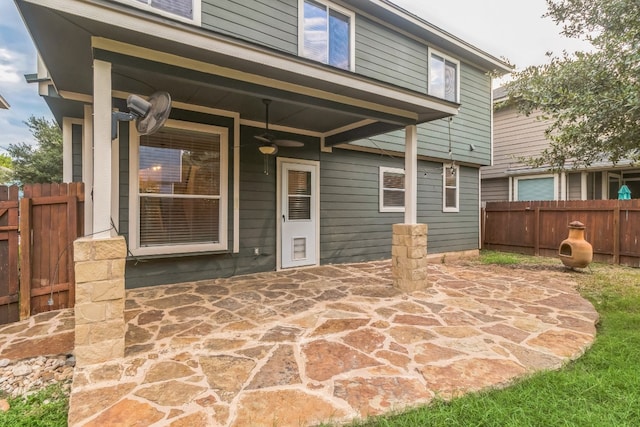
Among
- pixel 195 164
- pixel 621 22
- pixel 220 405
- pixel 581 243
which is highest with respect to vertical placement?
pixel 621 22

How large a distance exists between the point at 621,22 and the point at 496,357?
4153mm

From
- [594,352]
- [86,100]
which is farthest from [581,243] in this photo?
[86,100]

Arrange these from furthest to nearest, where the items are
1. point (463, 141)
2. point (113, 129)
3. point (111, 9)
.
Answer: point (463, 141) → point (113, 129) → point (111, 9)

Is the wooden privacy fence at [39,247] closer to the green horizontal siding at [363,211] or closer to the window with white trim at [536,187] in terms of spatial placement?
the green horizontal siding at [363,211]

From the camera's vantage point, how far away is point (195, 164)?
16.2ft

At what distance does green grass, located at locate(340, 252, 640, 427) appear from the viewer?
1.81 m

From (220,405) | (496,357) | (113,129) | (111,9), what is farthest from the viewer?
(113,129)

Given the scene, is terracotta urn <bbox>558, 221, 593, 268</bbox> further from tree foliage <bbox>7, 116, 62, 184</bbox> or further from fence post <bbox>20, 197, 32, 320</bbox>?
tree foliage <bbox>7, 116, 62, 184</bbox>

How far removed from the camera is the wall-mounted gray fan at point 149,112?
281 centimetres

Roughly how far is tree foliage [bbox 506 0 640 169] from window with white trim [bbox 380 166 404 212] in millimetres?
3240

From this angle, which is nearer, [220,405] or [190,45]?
[220,405]

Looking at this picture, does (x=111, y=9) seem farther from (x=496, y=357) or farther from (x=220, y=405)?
(x=496, y=357)

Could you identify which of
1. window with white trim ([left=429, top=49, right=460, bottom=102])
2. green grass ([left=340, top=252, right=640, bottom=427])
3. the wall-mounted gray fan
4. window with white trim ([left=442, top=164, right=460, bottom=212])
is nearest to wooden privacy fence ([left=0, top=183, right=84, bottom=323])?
the wall-mounted gray fan

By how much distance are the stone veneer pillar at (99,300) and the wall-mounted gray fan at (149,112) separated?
1.04 meters
